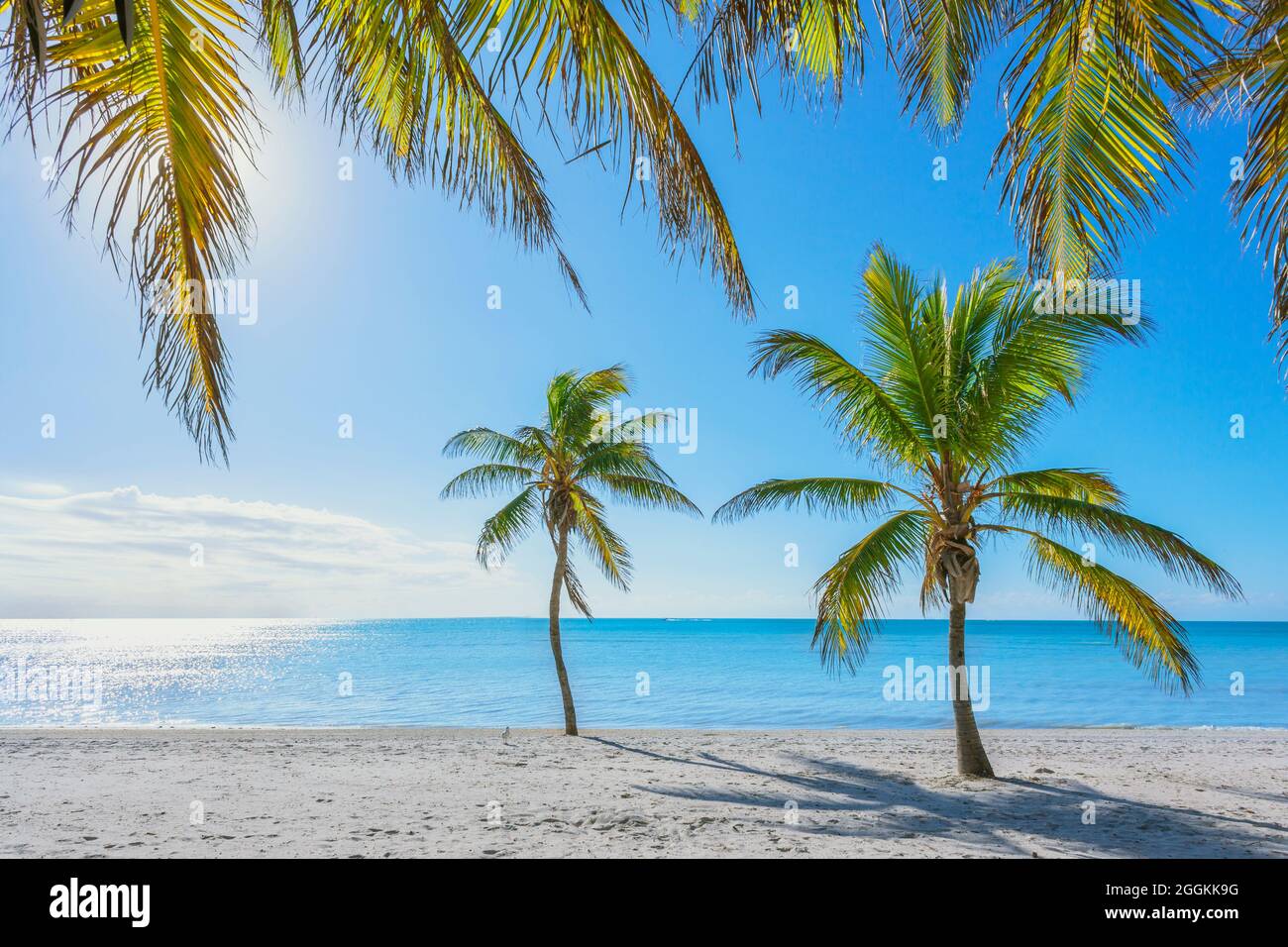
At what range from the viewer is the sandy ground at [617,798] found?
6.35 metres

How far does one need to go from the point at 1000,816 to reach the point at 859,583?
269cm

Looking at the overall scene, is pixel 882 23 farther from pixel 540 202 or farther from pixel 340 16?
pixel 340 16

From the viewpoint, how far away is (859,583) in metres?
8.51

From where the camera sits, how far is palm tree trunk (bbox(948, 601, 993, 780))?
8945 millimetres

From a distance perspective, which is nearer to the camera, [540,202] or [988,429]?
[540,202]

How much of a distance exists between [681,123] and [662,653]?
60.1 metres

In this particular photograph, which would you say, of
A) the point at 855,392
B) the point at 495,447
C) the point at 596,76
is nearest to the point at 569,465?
the point at 495,447

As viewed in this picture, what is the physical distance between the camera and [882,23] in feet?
7.61

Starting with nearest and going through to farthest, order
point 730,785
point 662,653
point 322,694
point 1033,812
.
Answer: point 1033,812 → point 730,785 → point 322,694 → point 662,653

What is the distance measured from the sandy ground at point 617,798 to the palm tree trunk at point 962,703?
0.34m

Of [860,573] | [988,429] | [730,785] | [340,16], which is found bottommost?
[730,785]
